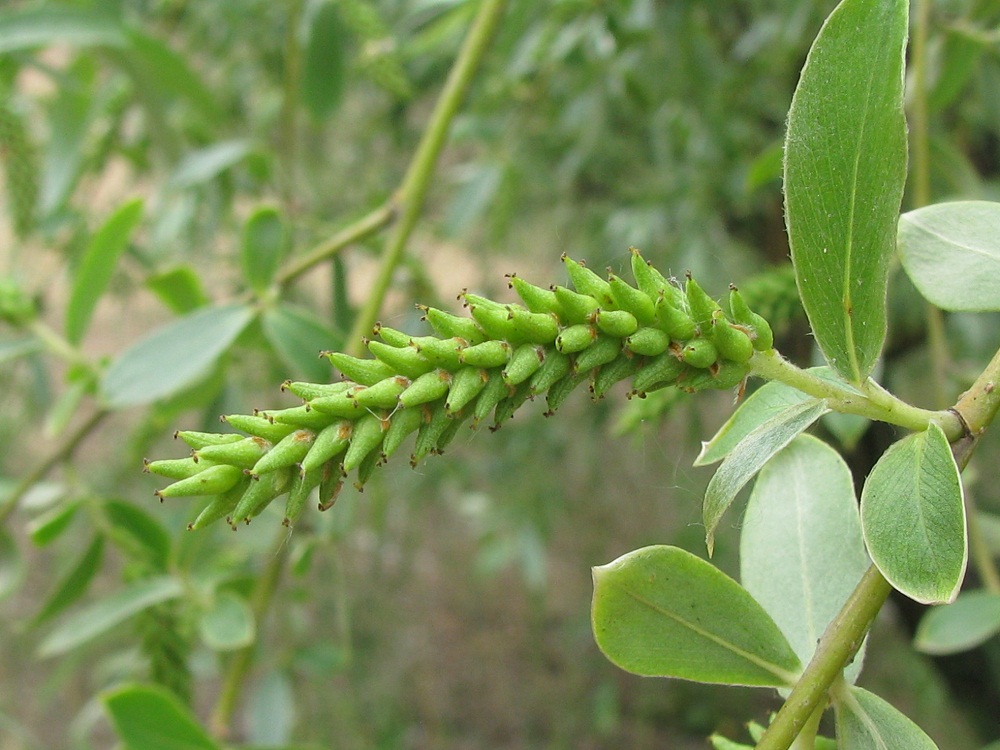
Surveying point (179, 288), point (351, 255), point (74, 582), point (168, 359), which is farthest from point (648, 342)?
point (351, 255)

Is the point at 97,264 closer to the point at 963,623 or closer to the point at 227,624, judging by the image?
the point at 227,624

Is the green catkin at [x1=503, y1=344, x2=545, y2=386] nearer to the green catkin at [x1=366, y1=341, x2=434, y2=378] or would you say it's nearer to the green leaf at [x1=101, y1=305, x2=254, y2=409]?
the green catkin at [x1=366, y1=341, x2=434, y2=378]

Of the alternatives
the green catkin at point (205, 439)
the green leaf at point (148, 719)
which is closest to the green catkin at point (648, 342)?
the green catkin at point (205, 439)

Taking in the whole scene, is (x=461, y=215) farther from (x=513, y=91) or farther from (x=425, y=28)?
(x=425, y=28)

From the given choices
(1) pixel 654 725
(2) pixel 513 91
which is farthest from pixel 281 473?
(1) pixel 654 725

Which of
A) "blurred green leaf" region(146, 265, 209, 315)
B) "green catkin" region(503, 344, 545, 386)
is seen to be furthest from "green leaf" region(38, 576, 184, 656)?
"green catkin" region(503, 344, 545, 386)
